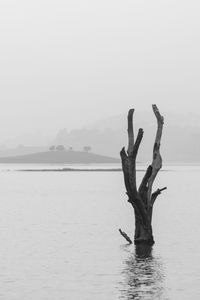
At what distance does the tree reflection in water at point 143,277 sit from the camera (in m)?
29.3

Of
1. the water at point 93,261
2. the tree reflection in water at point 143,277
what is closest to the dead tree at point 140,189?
the water at point 93,261

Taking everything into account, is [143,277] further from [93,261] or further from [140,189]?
[140,189]

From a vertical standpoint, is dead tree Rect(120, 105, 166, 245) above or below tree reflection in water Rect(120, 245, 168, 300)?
above

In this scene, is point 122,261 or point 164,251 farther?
point 164,251

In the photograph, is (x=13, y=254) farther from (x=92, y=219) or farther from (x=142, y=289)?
(x=92, y=219)

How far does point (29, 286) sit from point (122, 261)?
332 inches

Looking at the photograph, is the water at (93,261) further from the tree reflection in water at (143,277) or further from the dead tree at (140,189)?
the dead tree at (140,189)

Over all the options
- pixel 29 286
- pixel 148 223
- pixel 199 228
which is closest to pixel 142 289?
pixel 29 286

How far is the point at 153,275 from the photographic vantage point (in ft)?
111

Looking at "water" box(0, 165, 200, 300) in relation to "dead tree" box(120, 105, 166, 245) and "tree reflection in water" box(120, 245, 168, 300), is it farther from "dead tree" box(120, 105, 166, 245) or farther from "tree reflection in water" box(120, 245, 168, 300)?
"dead tree" box(120, 105, 166, 245)

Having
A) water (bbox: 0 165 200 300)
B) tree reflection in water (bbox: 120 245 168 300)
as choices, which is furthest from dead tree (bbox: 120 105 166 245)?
tree reflection in water (bbox: 120 245 168 300)

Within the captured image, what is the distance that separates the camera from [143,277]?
33.2 m

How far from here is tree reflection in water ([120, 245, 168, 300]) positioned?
2931 cm

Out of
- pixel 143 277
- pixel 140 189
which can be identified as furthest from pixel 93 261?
pixel 143 277
